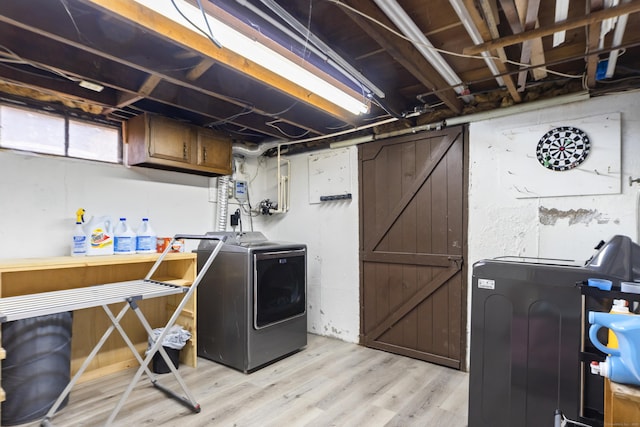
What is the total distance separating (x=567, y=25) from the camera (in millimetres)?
1588

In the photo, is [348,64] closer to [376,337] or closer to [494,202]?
[494,202]

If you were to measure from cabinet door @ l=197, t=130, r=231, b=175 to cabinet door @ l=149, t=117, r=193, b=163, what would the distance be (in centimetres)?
13

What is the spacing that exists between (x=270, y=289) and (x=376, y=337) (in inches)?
49.0

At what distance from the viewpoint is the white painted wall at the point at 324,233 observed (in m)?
3.62

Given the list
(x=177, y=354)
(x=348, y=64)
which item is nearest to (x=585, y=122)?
(x=348, y=64)

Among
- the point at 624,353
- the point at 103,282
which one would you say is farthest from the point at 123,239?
the point at 624,353

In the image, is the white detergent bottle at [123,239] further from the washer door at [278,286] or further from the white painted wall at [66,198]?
the washer door at [278,286]

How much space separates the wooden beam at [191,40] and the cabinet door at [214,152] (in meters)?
1.29

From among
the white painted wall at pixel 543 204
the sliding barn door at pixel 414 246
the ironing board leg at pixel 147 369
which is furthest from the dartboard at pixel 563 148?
the ironing board leg at pixel 147 369

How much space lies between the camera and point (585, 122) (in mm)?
2391

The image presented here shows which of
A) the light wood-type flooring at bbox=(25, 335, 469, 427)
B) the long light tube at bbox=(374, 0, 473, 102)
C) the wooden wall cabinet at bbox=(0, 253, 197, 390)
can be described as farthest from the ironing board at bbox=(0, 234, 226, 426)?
the long light tube at bbox=(374, 0, 473, 102)

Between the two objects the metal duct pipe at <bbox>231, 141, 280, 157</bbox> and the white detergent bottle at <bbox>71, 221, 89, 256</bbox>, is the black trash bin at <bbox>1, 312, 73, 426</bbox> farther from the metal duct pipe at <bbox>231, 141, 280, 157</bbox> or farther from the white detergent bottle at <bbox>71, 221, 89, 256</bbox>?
the metal duct pipe at <bbox>231, 141, 280, 157</bbox>

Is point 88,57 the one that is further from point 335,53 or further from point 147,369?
point 147,369

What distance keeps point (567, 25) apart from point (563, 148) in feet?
3.81
